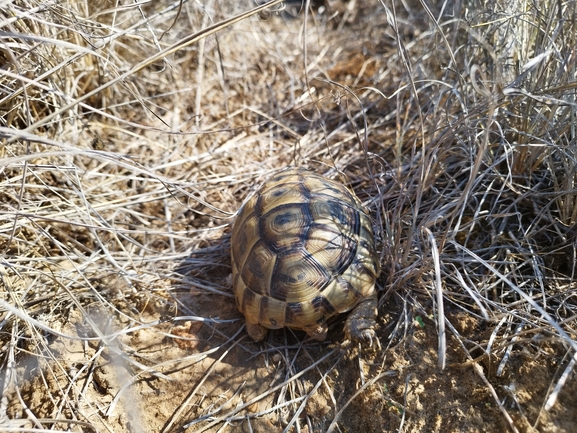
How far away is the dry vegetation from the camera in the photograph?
6.75 feet

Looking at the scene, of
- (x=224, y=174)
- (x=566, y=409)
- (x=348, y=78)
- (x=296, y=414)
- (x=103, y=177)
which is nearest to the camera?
(x=566, y=409)

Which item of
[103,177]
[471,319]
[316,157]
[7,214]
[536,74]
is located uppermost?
[7,214]

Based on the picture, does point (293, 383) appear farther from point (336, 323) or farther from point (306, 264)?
point (306, 264)

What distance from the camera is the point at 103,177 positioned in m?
3.07

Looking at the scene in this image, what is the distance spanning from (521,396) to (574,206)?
1.02m

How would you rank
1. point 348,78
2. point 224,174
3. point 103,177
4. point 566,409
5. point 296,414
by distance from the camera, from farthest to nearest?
point 348,78
point 224,174
point 103,177
point 296,414
point 566,409

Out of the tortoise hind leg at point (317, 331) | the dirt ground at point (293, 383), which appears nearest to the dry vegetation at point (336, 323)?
the dirt ground at point (293, 383)

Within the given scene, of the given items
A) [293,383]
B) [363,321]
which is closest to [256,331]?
[293,383]

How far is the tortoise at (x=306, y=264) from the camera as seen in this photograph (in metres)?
2.26

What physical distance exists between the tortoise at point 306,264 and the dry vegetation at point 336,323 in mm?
178

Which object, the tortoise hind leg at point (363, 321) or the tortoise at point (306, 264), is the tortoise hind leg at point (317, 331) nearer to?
the tortoise at point (306, 264)

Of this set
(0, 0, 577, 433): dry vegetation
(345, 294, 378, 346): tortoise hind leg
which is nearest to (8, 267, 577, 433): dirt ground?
(0, 0, 577, 433): dry vegetation

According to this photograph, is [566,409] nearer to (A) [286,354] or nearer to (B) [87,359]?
(A) [286,354]

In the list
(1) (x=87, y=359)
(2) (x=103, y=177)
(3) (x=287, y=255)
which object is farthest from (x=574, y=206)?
(2) (x=103, y=177)
